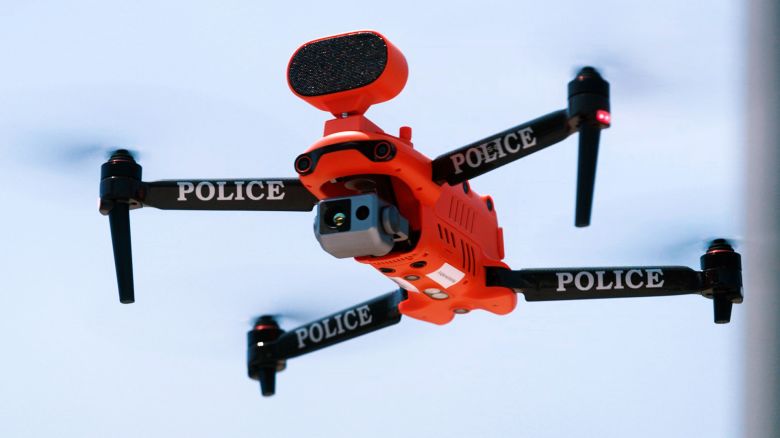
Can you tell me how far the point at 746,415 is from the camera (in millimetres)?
1429

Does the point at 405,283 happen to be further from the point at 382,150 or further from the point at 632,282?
the point at 632,282

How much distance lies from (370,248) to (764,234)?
6.30 metres

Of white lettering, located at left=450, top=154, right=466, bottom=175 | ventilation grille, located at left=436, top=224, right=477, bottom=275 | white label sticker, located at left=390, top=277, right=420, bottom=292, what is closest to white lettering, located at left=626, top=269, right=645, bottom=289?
ventilation grille, located at left=436, top=224, right=477, bottom=275

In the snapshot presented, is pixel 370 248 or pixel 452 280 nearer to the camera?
pixel 370 248

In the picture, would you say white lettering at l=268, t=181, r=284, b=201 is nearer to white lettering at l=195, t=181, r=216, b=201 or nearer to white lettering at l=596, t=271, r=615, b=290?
white lettering at l=195, t=181, r=216, b=201

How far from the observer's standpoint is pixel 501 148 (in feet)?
25.9

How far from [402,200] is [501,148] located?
94 cm

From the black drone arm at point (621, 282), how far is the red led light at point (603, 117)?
2.66 metres

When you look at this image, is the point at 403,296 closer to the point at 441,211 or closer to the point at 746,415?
the point at 441,211

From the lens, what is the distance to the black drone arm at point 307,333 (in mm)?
10875

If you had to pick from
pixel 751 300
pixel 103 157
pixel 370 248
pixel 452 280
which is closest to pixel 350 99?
pixel 370 248

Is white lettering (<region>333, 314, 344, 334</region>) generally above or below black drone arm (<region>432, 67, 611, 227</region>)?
below

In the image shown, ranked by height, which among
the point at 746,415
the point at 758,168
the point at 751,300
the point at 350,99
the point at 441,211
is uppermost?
the point at 350,99

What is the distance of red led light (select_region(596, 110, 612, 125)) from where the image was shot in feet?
24.3
